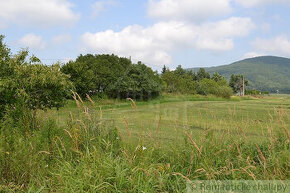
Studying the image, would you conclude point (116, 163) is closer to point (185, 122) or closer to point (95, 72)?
point (185, 122)

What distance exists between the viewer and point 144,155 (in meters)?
3.47

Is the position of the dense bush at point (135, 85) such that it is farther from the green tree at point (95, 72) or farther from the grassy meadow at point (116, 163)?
the grassy meadow at point (116, 163)

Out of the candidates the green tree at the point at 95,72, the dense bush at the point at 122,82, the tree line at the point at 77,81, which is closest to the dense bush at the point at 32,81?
the tree line at the point at 77,81

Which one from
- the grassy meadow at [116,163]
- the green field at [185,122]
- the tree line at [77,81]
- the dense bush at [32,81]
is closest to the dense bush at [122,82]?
the tree line at [77,81]

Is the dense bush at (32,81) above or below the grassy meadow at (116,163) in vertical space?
above

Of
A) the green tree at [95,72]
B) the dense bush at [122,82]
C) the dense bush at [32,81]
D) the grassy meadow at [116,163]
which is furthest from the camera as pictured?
the dense bush at [122,82]

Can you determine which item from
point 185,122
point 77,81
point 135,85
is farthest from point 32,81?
point 135,85

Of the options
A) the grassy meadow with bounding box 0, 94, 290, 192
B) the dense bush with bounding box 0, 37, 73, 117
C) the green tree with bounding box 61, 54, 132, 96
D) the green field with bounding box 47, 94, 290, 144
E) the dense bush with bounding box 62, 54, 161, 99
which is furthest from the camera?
the dense bush with bounding box 62, 54, 161, 99

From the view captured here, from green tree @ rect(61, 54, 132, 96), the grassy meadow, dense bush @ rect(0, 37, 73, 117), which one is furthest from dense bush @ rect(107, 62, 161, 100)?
the grassy meadow

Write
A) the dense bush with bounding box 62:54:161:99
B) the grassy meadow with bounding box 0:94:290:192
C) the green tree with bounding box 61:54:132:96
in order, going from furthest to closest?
the dense bush with bounding box 62:54:161:99 < the green tree with bounding box 61:54:132:96 < the grassy meadow with bounding box 0:94:290:192

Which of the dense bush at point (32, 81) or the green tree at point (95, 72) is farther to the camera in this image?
the green tree at point (95, 72)

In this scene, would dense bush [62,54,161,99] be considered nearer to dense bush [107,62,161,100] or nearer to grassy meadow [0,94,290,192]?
dense bush [107,62,161,100]

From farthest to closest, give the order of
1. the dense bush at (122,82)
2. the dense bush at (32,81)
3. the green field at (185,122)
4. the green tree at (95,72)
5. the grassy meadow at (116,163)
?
the dense bush at (122,82) < the green tree at (95,72) < the dense bush at (32,81) < the green field at (185,122) < the grassy meadow at (116,163)

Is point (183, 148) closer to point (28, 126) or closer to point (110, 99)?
point (28, 126)
